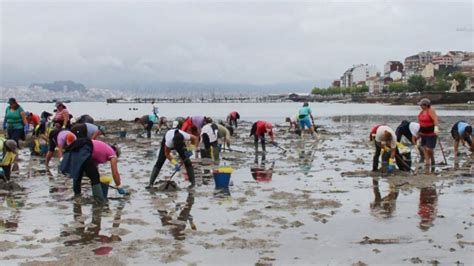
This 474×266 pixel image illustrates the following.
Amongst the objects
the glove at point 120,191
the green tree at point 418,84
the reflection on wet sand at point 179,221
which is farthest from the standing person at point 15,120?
the green tree at point 418,84

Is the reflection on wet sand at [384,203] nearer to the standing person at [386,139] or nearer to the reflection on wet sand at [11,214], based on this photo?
the standing person at [386,139]

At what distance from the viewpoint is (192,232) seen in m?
8.63

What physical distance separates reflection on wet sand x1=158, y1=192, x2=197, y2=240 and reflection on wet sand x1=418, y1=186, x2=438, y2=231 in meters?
3.48

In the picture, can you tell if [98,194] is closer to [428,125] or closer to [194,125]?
[194,125]

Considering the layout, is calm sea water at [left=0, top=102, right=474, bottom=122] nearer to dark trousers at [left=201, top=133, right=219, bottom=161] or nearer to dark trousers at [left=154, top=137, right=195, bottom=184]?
dark trousers at [left=201, top=133, right=219, bottom=161]

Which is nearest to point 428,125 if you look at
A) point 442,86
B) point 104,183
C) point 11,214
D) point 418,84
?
point 104,183

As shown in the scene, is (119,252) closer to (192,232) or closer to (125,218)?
→ (192,232)

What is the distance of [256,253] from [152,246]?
138 cm

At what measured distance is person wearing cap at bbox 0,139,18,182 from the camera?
12250 mm

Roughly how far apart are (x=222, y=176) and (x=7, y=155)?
175 inches

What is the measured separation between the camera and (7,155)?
40.5 feet

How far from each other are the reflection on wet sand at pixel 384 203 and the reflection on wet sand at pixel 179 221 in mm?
3049

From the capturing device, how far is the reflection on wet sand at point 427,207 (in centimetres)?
909

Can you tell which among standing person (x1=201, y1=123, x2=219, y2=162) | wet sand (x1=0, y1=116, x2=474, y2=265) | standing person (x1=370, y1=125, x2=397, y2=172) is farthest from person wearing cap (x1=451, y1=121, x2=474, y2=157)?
standing person (x1=201, y1=123, x2=219, y2=162)
